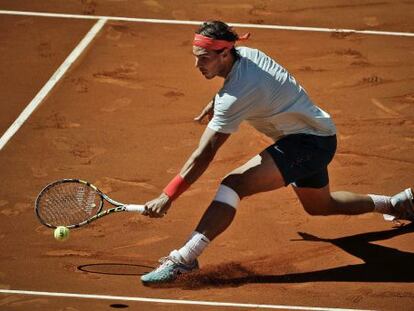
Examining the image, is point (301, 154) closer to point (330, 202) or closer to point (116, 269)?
point (330, 202)

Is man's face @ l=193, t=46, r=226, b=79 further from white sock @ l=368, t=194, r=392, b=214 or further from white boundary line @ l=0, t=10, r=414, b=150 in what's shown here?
white boundary line @ l=0, t=10, r=414, b=150

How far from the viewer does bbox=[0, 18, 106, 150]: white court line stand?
11.7 m

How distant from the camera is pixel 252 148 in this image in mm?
11336

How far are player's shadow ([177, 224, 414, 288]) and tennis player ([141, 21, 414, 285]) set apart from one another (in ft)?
0.85

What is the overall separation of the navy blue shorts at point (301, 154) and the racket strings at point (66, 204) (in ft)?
4.86

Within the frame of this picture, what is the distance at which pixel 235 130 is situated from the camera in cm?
842

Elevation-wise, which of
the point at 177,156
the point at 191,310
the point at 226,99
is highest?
the point at 226,99

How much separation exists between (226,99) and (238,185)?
665 mm

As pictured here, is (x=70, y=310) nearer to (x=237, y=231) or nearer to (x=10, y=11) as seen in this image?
(x=237, y=231)

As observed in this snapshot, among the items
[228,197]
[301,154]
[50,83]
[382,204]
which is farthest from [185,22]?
[228,197]

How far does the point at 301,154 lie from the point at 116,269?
1.67 meters

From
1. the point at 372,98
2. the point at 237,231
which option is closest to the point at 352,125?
the point at 372,98

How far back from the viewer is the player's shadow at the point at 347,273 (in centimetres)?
885

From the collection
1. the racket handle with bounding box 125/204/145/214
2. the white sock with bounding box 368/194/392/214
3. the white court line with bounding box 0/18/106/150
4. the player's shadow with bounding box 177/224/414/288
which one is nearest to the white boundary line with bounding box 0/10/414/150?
the white court line with bounding box 0/18/106/150
